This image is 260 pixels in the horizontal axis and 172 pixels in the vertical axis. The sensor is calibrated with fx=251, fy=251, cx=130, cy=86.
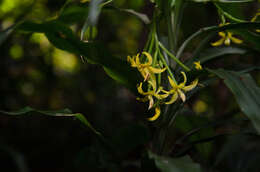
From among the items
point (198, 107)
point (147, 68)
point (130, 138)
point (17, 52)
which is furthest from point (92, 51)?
point (198, 107)

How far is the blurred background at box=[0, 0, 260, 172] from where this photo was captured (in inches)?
51.8

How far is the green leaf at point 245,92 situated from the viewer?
0.43m

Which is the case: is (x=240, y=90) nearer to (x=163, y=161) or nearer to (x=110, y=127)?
(x=163, y=161)

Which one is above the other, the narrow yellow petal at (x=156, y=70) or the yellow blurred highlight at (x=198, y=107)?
the narrow yellow petal at (x=156, y=70)

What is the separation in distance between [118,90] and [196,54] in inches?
49.3

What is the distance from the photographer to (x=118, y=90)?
183 centimetres

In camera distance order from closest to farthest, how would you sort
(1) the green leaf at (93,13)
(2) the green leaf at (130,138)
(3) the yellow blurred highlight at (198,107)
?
(1) the green leaf at (93,13)
(2) the green leaf at (130,138)
(3) the yellow blurred highlight at (198,107)

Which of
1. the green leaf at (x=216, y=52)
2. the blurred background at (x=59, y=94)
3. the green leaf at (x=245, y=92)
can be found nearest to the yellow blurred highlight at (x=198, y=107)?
the blurred background at (x=59, y=94)

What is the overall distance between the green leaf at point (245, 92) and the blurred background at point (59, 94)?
582 mm

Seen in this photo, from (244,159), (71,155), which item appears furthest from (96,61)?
(71,155)

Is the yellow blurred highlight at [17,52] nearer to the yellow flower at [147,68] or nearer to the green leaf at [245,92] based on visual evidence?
the yellow flower at [147,68]

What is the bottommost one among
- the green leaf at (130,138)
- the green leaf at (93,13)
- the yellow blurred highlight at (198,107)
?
the yellow blurred highlight at (198,107)

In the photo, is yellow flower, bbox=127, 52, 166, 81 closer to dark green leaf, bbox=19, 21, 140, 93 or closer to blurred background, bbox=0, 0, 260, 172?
dark green leaf, bbox=19, 21, 140, 93

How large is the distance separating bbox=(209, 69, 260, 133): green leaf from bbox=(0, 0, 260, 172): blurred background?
0.58 meters
